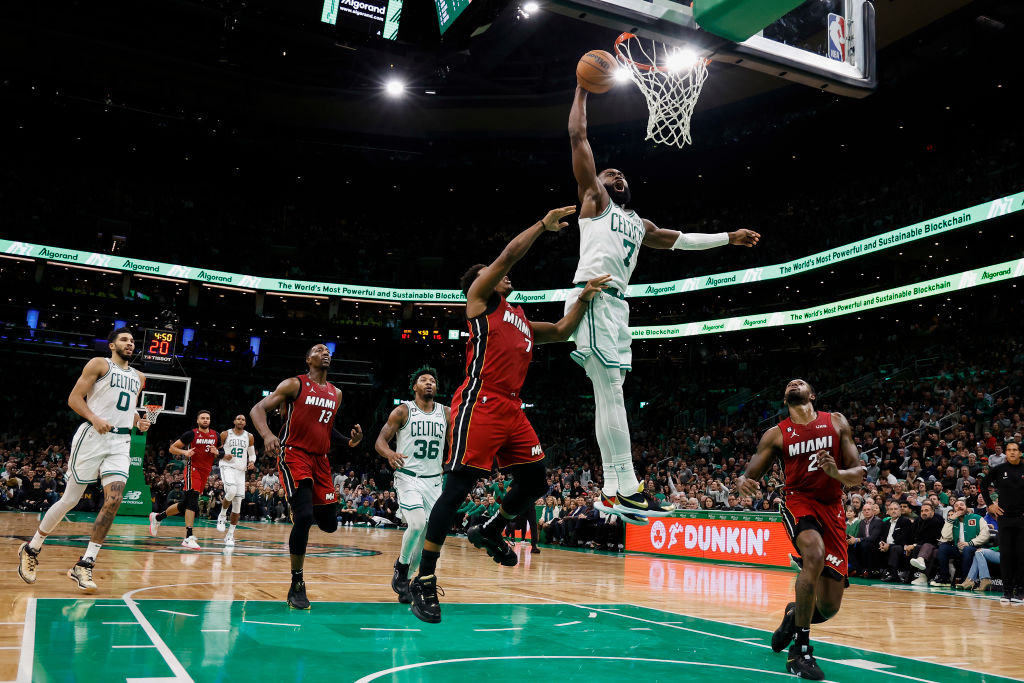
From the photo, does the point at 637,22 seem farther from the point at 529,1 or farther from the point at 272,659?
the point at 272,659

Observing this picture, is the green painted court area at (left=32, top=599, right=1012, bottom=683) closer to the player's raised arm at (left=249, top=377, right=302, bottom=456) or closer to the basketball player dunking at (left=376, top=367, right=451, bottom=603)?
the basketball player dunking at (left=376, top=367, right=451, bottom=603)

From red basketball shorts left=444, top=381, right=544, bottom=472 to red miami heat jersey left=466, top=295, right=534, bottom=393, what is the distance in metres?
0.08

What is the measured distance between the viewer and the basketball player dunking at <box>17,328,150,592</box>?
7.48m

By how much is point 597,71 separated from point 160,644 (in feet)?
14.8

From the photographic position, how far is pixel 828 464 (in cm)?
550

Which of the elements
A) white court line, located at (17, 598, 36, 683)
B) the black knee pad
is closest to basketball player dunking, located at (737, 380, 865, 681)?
white court line, located at (17, 598, 36, 683)

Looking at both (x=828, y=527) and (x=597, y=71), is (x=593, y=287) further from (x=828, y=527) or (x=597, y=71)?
(x=828, y=527)

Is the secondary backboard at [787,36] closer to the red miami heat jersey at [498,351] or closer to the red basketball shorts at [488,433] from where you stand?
the red miami heat jersey at [498,351]

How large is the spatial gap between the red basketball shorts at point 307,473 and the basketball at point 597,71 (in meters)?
4.18

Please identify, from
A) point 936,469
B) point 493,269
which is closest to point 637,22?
point 493,269

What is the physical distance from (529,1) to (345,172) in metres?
33.1

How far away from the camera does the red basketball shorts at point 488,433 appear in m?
5.00

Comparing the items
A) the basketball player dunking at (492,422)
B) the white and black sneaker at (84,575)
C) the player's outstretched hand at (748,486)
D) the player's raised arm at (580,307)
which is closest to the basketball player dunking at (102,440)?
the white and black sneaker at (84,575)

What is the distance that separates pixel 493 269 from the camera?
4992 mm
